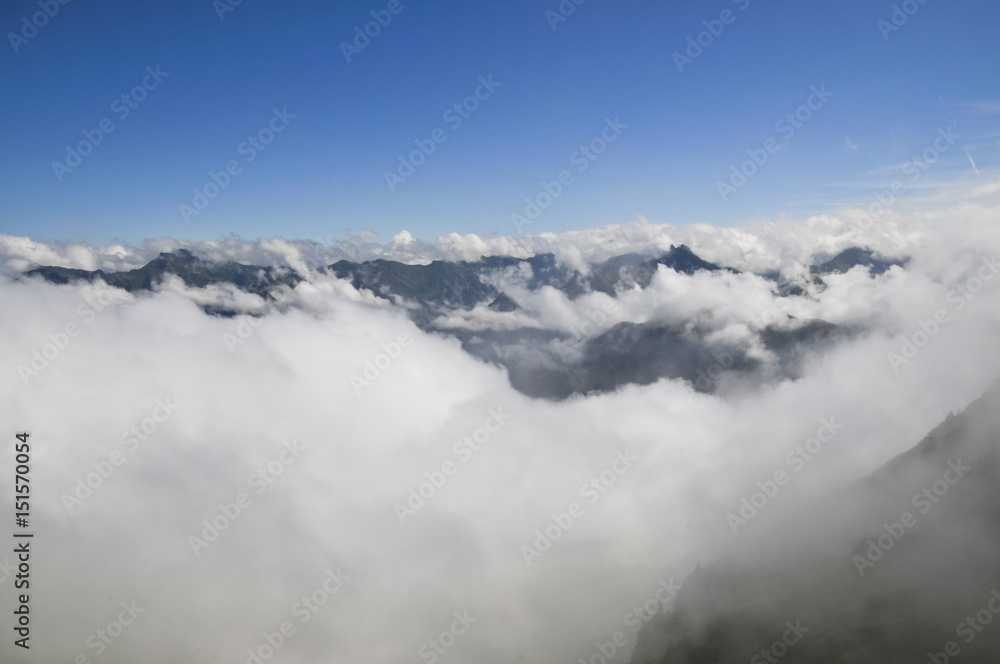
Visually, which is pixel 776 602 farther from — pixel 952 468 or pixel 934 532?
pixel 952 468

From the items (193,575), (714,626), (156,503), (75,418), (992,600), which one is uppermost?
(75,418)

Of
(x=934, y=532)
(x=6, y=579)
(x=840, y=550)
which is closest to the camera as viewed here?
(x=6, y=579)

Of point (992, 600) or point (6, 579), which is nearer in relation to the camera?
point (992, 600)

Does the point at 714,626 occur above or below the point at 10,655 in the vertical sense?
below

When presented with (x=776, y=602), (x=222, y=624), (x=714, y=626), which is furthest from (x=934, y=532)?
(x=222, y=624)

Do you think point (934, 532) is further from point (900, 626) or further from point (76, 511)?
point (76, 511)

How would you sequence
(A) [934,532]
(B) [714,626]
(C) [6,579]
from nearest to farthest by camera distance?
(C) [6,579] < (A) [934,532] < (B) [714,626]

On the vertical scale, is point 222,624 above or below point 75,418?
below

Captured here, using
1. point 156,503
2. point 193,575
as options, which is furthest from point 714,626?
point 156,503

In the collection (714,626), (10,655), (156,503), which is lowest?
(714,626)
